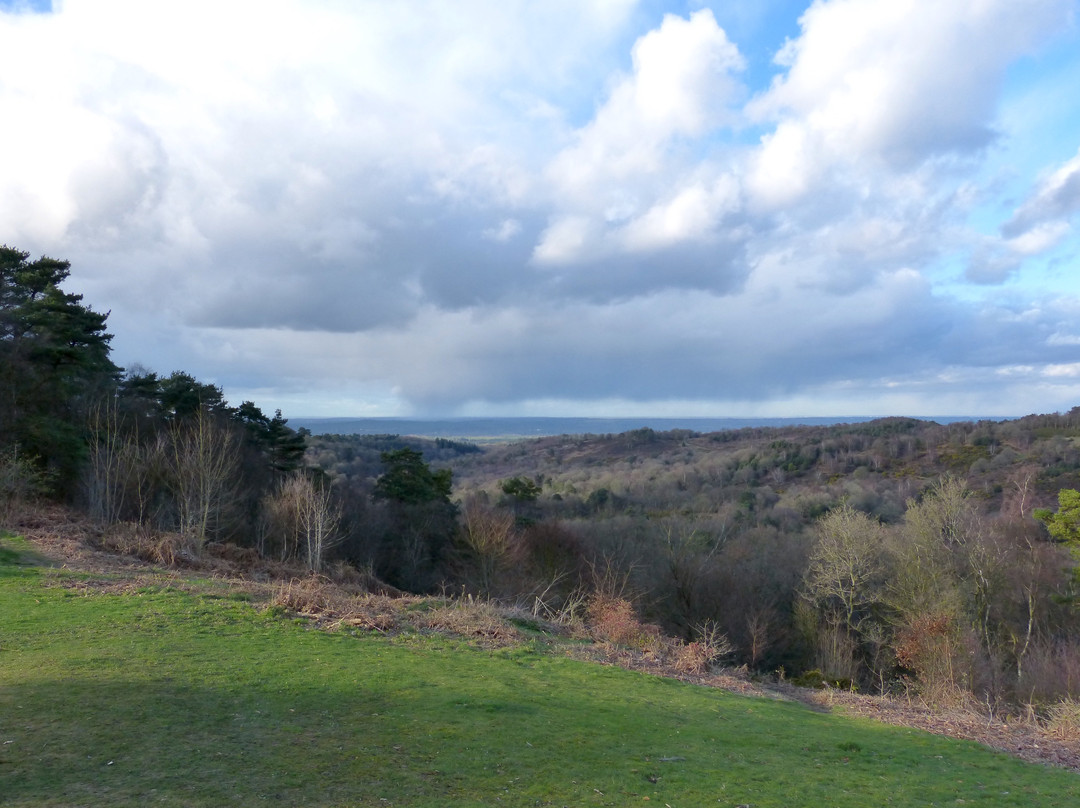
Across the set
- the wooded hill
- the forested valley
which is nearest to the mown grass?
the forested valley

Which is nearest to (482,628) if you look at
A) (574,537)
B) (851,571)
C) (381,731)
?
(381,731)

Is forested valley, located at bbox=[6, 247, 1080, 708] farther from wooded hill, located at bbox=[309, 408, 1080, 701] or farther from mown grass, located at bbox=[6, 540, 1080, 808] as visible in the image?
mown grass, located at bbox=[6, 540, 1080, 808]

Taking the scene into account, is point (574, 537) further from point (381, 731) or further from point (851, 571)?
point (381, 731)

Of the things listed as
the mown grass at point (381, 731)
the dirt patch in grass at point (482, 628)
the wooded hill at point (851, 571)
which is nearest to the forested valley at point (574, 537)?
the wooded hill at point (851, 571)

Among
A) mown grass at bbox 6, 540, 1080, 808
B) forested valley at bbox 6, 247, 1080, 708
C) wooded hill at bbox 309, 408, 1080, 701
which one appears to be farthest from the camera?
wooded hill at bbox 309, 408, 1080, 701

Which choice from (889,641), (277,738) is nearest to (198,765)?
(277,738)

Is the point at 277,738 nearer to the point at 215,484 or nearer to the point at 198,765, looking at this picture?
the point at 198,765
